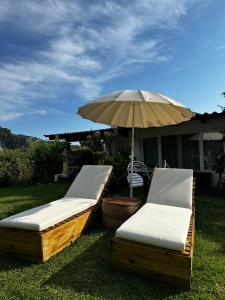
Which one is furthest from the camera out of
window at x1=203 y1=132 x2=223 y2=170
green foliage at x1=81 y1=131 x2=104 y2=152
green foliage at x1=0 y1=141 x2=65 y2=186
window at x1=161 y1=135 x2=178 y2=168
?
green foliage at x1=0 y1=141 x2=65 y2=186

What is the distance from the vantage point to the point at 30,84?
1396 centimetres

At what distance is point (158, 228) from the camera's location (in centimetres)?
373

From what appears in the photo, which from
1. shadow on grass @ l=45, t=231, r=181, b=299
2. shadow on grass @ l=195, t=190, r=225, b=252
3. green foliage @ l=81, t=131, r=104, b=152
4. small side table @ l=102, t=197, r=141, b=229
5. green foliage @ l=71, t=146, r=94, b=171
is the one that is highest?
green foliage @ l=81, t=131, r=104, b=152

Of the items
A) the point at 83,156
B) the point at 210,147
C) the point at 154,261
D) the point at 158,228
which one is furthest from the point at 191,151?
the point at 154,261

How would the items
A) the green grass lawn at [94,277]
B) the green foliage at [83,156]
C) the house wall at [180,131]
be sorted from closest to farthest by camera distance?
the green grass lawn at [94,277]
the house wall at [180,131]
the green foliage at [83,156]

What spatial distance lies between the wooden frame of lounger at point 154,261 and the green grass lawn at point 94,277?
103 millimetres

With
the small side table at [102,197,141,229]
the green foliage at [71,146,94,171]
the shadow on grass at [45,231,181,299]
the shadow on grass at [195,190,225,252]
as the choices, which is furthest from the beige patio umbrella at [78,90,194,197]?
the green foliage at [71,146,94,171]

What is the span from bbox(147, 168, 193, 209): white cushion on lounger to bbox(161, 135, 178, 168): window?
6045mm

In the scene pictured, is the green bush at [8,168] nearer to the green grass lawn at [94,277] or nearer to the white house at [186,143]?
the white house at [186,143]

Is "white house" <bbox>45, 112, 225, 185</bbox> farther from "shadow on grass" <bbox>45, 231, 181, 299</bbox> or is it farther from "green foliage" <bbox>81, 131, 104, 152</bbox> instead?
"shadow on grass" <bbox>45, 231, 181, 299</bbox>

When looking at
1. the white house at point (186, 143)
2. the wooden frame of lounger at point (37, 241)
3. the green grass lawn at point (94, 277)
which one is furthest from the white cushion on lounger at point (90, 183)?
the white house at point (186, 143)

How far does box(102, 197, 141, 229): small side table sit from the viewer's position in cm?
540

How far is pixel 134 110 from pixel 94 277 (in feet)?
12.6

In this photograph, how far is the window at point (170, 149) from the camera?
11.7 meters
